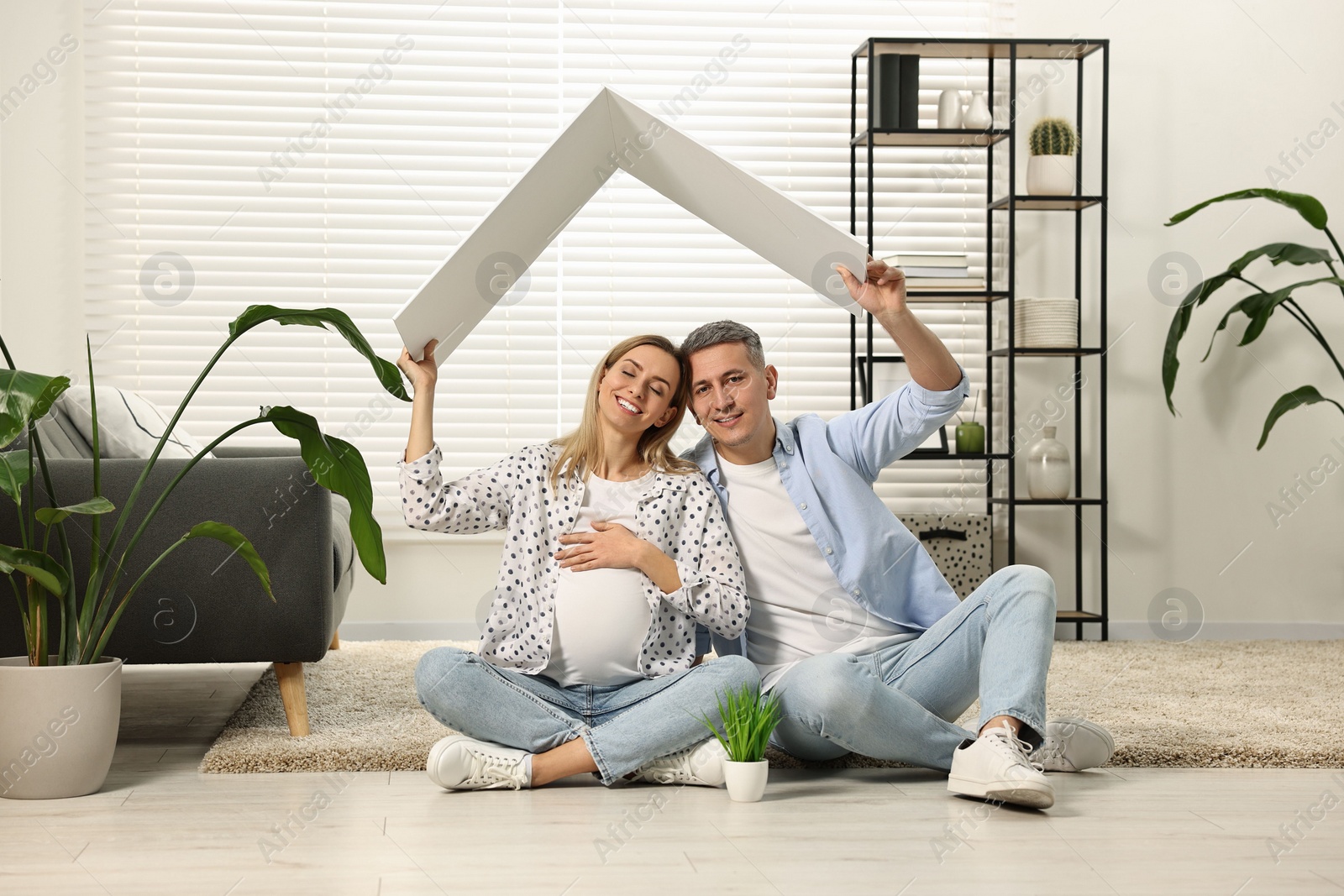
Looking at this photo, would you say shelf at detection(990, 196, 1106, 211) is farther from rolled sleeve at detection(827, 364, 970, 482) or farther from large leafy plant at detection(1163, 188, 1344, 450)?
rolled sleeve at detection(827, 364, 970, 482)

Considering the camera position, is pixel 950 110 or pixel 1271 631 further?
pixel 1271 631

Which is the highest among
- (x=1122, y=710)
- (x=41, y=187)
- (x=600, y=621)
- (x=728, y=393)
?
(x=41, y=187)

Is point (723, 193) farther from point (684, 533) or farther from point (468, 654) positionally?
point (468, 654)

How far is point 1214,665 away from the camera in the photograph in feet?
9.25

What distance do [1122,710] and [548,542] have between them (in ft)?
4.10

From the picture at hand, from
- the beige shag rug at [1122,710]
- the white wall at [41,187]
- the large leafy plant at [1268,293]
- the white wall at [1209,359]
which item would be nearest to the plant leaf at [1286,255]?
the large leafy plant at [1268,293]

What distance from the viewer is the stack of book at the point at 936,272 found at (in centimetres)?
334

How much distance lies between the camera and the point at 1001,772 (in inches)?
56.5

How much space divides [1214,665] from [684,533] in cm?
182

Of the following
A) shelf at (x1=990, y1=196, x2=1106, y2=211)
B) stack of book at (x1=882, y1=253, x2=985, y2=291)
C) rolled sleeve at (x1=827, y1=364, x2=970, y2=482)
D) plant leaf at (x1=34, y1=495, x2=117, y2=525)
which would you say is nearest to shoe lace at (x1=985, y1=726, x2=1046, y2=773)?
rolled sleeve at (x1=827, y1=364, x2=970, y2=482)

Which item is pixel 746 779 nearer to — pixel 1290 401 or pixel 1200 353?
pixel 1290 401

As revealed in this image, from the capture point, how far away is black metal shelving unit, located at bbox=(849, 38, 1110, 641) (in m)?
3.30

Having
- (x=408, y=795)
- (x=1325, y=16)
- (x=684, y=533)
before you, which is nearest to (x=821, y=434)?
(x=684, y=533)

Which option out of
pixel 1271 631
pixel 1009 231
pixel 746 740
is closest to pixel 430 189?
pixel 1009 231
